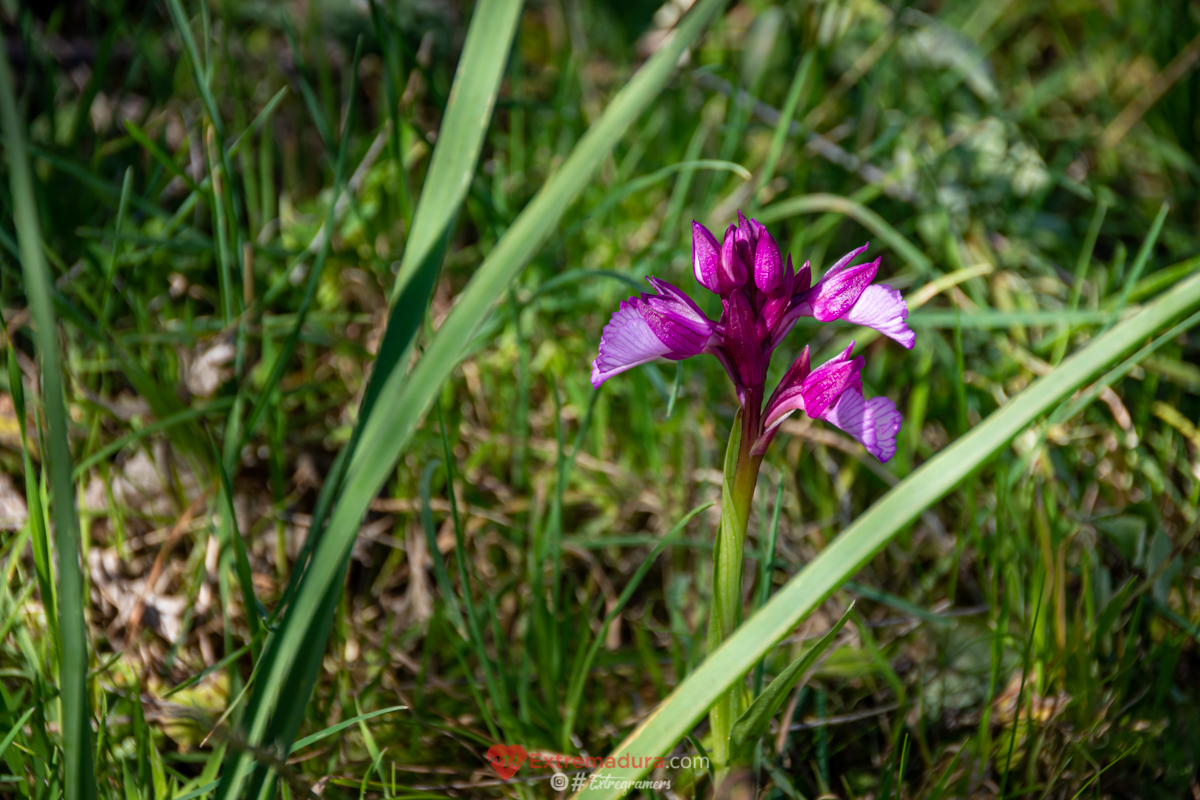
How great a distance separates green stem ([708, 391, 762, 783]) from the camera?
977 millimetres

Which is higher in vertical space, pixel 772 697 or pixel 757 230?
pixel 757 230

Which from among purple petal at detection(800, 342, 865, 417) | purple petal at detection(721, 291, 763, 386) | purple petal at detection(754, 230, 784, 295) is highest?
purple petal at detection(754, 230, 784, 295)

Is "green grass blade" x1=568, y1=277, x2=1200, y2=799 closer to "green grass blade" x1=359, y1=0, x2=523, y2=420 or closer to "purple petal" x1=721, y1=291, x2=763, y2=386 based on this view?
"purple petal" x1=721, y1=291, x2=763, y2=386

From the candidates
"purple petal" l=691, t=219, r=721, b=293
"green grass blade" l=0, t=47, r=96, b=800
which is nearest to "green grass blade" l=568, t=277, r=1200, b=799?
"purple petal" l=691, t=219, r=721, b=293

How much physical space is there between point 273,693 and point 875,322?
0.75 meters

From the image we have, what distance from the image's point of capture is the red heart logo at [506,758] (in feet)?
4.15

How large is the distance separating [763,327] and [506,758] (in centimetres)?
78

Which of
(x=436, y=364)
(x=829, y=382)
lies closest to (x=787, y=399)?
(x=829, y=382)

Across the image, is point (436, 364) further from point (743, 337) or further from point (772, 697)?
point (772, 697)

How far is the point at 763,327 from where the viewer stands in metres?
0.99

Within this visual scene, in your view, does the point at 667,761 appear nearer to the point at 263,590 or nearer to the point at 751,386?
the point at 751,386

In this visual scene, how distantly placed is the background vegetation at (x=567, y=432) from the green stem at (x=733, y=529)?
0.14 m

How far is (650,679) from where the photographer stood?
5.09 feet

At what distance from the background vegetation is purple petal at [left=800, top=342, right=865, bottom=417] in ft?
0.68
